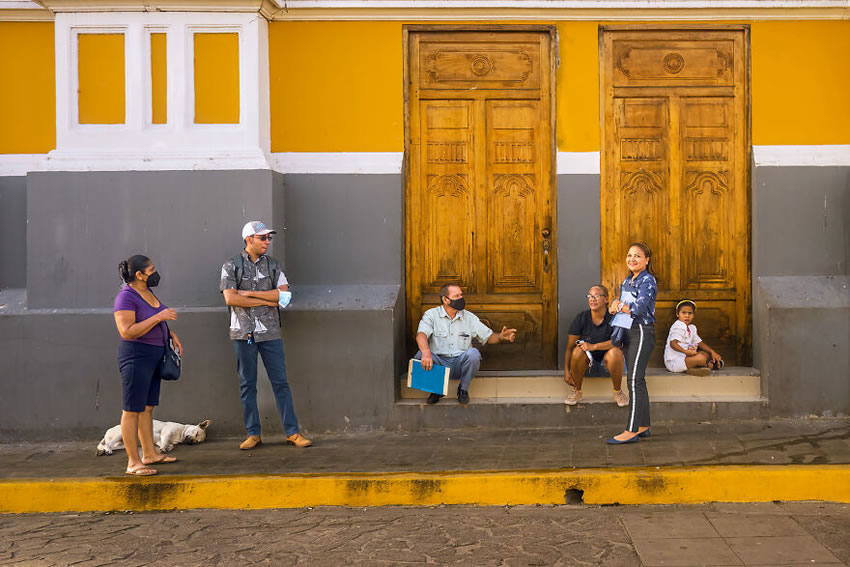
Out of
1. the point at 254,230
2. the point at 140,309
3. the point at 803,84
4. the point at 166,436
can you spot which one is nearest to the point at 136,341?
the point at 140,309

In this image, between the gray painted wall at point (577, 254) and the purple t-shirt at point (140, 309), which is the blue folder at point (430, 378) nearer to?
the gray painted wall at point (577, 254)

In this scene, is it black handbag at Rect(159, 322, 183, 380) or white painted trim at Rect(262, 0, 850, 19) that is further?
white painted trim at Rect(262, 0, 850, 19)

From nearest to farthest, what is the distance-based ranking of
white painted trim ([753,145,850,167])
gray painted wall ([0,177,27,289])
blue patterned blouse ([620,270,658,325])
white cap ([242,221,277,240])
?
blue patterned blouse ([620,270,658,325]) → white cap ([242,221,277,240]) → white painted trim ([753,145,850,167]) → gray painted wall ([0,177,27,289])

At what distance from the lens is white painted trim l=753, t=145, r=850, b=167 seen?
8172 mm

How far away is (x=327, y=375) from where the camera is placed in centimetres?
787

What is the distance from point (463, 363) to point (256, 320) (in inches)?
71.7

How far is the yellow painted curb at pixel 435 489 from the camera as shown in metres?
6.09

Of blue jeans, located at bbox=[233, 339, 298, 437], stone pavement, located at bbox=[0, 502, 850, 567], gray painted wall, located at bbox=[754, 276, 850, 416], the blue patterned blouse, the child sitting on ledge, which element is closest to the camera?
stone pavement, located at bbox=[0, 502, 850, 567]

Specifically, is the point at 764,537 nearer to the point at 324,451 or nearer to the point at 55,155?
the point at 324,451

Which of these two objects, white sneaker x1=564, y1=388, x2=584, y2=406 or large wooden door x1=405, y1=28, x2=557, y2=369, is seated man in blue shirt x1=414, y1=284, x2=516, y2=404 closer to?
large wooden door x1=405, y1=28, x2=557, y2=369

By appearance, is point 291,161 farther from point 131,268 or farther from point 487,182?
point 131,268

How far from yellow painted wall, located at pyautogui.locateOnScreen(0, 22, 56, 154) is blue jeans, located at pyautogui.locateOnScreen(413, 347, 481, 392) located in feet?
13.2

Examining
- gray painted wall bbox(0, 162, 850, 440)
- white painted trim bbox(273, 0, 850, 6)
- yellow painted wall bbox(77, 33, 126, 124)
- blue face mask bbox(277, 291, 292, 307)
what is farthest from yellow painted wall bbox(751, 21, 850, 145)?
yellow painted wall bbox(77, 33, 126, 124)

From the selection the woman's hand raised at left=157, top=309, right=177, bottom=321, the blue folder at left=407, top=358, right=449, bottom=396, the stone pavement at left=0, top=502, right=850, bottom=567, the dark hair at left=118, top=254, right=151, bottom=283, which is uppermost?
the dark hair at left=118, top=254, right=151, bottom=283
